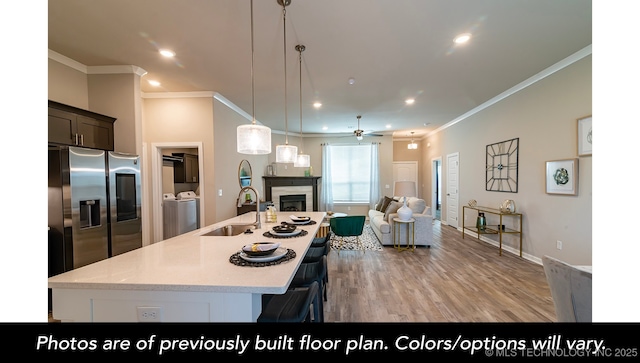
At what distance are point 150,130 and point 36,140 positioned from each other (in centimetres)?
428

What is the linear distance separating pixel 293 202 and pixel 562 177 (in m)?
5.71

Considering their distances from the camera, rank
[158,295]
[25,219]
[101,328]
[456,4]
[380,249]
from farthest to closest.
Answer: [380,249] → [456,4] → [158,295] → [101,328] → [25,219]

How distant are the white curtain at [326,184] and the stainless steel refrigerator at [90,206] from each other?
534 centimetres

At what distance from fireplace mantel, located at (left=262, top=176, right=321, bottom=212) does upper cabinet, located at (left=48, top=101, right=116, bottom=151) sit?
12.8ft

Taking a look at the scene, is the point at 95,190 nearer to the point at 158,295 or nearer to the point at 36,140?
the point at 158,295

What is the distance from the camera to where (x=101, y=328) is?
0.90 meters

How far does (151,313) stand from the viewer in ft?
3.63

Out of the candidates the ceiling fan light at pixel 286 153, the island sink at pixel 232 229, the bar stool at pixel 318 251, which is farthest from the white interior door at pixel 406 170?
the island sink at pixel 232 229

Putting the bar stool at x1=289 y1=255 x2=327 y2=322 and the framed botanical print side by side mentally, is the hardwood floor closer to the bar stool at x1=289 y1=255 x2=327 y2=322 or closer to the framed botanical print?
the bar stool at x1=289 y1=255 x2=327 y2=322

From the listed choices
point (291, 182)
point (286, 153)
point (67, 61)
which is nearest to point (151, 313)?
point (286, 153)

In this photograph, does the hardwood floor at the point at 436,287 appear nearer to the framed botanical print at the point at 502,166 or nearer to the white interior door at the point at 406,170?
the framed botanical print at the point at 502,166

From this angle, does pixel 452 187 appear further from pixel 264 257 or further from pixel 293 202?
pixel 264 257

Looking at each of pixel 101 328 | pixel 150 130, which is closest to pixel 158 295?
pixel 101 328

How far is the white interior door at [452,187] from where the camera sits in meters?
6.14
